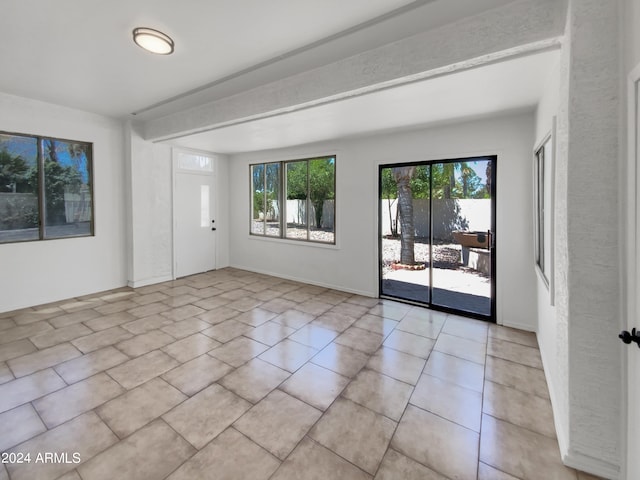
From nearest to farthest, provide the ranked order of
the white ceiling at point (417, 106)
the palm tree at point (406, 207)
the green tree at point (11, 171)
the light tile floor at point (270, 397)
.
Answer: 1. the light tile floor at point (270, 397)
2. the white ceiling at point (417, 106)
3. the green tree at point (11, 171)
4. the palm tree at point (406, 207)

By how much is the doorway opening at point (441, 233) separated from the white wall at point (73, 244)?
4318mm

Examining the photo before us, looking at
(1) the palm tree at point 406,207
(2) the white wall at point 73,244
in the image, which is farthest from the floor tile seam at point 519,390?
(2) the white wall at point 73,244

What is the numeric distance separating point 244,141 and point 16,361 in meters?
3.92

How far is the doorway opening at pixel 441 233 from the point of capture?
3.86 metres

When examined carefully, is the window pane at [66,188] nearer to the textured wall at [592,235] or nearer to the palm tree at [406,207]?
the palm tree at [406,207]

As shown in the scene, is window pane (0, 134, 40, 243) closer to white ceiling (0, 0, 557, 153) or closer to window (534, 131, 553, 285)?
white ceiling (0, 0, 557, 153)

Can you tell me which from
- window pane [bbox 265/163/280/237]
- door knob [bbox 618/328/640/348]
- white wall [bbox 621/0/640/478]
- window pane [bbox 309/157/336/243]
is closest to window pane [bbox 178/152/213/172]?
window pane [bbox 265/163/280/237]

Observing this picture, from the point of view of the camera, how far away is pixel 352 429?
6.45 feet

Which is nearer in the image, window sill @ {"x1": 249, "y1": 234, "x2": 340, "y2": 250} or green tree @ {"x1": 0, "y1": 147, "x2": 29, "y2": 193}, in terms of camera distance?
green tree @ {"x1": 0, "y1": 147, "x2": 29, "y2": 193}

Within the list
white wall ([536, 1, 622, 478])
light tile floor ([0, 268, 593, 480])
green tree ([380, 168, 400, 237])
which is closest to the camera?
white wall ([536, 1, 622, 478])

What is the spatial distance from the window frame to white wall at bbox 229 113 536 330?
306 millimetres

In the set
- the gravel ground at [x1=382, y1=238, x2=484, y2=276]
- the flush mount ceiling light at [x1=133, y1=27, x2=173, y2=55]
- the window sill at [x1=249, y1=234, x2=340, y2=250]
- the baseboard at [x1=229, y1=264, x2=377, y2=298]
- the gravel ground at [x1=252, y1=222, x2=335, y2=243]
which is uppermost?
the flush mount ceiling light at [x1=133, y1=27, x2=173, y2=55]

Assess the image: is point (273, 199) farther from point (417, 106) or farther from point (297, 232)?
point (417, 106)

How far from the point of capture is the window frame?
2250mm
